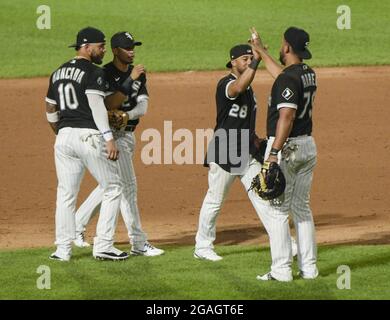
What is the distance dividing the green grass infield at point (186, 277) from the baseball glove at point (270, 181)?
2.45ft

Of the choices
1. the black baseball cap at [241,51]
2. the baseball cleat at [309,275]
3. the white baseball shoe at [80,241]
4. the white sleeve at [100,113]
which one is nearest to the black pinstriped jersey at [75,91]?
the white sleeve at [100,113]

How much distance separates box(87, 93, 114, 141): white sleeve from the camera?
10.3 meters

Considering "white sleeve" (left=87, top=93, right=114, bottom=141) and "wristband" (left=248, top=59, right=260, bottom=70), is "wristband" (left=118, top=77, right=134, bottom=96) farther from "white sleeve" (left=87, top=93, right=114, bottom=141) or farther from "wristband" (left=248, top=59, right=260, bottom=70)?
"wristband" (left=248, top=59, right=260, bottom=70)

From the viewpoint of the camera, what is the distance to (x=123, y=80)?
10953 millimetres

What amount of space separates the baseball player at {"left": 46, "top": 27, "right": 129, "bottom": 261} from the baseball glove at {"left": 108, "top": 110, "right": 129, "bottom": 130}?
0.31 meters

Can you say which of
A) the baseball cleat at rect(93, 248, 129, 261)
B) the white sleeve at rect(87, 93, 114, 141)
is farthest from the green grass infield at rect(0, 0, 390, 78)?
the white sleeve at rect(87, 93, 114, 141)

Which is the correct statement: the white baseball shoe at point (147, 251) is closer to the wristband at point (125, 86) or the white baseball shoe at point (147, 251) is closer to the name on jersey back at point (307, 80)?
the wristband at point (125, 86)

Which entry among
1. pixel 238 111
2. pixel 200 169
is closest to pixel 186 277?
pixel 238 111

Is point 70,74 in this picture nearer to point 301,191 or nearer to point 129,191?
point 129,191

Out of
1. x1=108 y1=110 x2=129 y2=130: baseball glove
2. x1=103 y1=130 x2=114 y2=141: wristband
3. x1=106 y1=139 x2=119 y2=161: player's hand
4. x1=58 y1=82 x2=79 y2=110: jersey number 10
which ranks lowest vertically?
x1=106 y1=139 x2=119 y2=161: player's hand

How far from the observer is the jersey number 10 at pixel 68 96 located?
1045cm

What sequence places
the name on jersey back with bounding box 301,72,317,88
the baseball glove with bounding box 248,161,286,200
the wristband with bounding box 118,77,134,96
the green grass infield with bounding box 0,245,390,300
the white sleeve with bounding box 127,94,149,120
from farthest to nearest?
the white sleeve with bounding box 127,94,149,120
the wristband with bounding box 118,77,134,96
the name on jersey back with bounding box 301,72,317,88
the baseball glove with bounding box 248,161,286,200
the green grass infield with bounding box 0,245,390,300

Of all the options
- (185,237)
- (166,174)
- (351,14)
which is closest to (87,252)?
(185,237)
